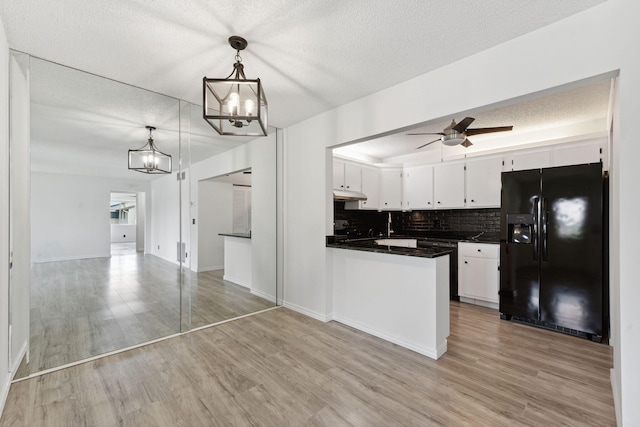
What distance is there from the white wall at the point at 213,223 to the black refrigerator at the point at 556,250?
4.45 meters

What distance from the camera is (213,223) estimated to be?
5.11 meters

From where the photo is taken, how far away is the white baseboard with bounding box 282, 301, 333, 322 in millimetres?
3342

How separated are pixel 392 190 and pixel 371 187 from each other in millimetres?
459

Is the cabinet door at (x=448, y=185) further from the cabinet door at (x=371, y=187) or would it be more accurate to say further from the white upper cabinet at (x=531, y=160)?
the cabinet door at (x=371, y=187)

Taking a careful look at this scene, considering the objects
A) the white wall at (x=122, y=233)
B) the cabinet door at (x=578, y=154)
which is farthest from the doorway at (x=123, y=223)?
the cabinet door at (x=578, y=154)

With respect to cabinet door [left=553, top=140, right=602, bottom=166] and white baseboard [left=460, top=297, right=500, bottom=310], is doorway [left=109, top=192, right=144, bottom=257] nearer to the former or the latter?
white baseboard [left=460, top=297, right=500, bottom=310]

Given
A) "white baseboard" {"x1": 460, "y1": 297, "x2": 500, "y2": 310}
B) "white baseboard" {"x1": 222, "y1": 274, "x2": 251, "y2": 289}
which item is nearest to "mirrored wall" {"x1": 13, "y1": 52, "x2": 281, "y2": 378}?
"white baseboard" {"x1": 222, "y1": 274, "x2": 251, "y2": 289}

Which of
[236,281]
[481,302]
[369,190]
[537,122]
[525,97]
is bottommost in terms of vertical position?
[481,302]

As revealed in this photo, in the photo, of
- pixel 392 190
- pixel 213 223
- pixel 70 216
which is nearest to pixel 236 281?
pixel 213 223

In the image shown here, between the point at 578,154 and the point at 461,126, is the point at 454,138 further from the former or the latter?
the point at 578,154

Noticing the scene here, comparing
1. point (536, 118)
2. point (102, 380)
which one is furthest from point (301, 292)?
point (536, 118)

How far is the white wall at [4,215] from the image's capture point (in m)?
1.83

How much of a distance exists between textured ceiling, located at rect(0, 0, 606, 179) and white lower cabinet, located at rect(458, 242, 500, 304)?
80.1 inches

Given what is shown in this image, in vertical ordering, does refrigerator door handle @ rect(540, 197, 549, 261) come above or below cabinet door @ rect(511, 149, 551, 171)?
below
